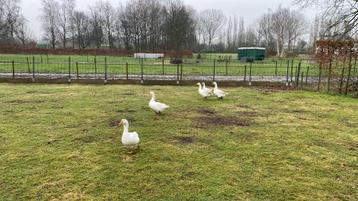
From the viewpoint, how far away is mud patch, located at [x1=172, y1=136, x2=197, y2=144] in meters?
6.45

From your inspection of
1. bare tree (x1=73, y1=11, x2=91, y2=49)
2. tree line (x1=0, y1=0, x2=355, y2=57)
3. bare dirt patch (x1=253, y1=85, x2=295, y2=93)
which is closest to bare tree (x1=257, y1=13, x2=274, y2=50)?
tree line (x1=0, y1=0, x2=355, y2=57)

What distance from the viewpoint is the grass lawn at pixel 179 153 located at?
436 centimetres

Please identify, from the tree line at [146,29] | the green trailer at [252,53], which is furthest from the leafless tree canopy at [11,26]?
the green trailer at [252,53]

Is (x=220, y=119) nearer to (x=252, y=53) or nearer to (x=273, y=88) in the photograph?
(x=273, y=88)

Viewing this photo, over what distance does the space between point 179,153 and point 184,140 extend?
33.4 inches

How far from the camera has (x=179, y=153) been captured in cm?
575

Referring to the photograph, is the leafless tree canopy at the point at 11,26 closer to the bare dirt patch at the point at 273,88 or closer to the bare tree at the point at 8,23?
the bare tree at the point at 8,23

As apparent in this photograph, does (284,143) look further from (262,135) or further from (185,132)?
(185,132)

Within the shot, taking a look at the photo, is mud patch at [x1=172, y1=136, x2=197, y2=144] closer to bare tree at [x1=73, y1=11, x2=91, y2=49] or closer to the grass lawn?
the grass lawn

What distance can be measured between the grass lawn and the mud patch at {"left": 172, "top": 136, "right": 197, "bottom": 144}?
0.8 inches

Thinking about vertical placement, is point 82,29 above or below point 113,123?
above

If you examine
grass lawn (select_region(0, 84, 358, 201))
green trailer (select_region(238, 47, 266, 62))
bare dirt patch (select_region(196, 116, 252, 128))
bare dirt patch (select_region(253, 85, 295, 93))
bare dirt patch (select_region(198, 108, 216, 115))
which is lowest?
grass lawn (select_region(0, 84, 358, 201))

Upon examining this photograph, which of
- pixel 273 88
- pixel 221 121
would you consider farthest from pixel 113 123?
pixel 273 88

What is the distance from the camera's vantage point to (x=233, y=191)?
4324 millimetres
